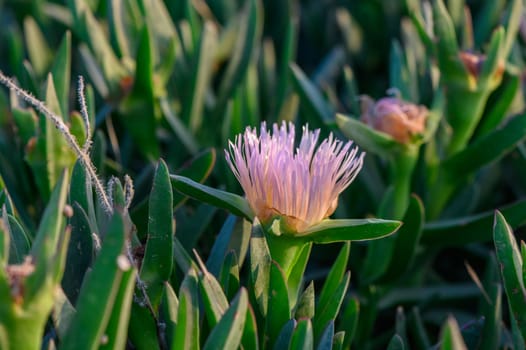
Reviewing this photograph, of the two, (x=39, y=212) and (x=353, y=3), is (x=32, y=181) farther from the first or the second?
(x=353, y=3)

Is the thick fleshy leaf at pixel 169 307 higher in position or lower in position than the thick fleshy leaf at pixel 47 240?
lower

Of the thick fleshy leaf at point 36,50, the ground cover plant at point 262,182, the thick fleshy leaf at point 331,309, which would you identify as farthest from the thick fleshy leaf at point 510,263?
the thick fleshy leaf at point 36,50

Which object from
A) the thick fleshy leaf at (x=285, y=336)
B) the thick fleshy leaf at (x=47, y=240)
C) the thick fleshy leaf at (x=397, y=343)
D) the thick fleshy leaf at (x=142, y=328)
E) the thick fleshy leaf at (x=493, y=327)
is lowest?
the thick fleshy leaf at (x=493, y=327)

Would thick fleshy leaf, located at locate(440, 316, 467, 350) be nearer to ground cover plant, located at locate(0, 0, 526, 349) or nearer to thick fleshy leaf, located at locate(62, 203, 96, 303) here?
ground cover plant, located at locate(0, 0, 526, 349)

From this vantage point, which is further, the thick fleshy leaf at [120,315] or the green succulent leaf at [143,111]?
the green succulent leaf at [143,111]

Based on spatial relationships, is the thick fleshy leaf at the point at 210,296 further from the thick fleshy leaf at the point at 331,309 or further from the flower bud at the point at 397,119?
the flower bud at the point at 397,119

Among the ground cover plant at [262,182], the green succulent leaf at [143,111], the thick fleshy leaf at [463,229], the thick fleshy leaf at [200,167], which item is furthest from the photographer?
the green succulent leaf at [143,111]

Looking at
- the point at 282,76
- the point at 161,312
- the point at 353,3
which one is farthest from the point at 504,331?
the point at 353,3
